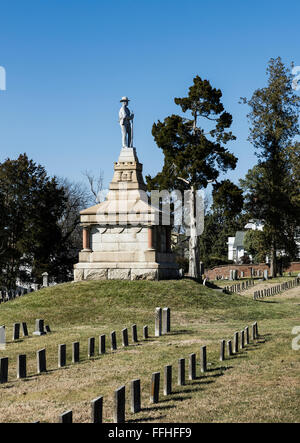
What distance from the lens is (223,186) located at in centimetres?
4550

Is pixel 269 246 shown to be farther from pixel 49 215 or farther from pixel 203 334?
pixel 203 334

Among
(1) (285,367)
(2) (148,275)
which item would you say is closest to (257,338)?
(1) (285,367)

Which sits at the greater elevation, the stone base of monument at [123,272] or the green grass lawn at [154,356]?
the stone base of monument at [123,272]

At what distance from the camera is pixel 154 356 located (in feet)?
56.7

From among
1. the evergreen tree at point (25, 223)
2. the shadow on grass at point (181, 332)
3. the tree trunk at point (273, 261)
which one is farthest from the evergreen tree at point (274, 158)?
the shadow on grass at point (181, 332)

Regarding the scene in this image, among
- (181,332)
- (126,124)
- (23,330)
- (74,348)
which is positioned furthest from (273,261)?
(74,348)

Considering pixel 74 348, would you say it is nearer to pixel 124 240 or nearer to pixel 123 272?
pixel 123 272

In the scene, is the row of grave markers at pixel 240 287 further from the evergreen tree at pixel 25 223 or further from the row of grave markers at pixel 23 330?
the row of grave markers at pixel 23 330

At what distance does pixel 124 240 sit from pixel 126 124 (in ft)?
22.2

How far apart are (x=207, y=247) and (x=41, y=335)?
203 feet

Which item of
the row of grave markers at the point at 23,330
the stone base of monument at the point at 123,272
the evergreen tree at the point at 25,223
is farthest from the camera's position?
the evergreen tree at the point at 25,223

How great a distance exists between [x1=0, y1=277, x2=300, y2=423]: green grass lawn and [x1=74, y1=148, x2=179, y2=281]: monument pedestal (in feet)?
4.50

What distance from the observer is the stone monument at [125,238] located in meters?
33.4

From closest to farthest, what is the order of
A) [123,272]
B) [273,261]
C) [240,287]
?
[123,272] < [240,287] < [273,261]
